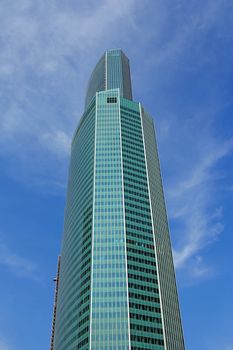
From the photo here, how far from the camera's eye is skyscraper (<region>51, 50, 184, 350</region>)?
13075 centimetres

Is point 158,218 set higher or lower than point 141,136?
lower

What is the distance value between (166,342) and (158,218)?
57247 millimetres

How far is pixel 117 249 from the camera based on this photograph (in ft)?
481

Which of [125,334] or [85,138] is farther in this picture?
[85,138]

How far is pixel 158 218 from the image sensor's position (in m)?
171

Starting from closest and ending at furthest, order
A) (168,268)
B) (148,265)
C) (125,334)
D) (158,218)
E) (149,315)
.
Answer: (125,334), (149,315), (148,265), (168,268), (158,218)

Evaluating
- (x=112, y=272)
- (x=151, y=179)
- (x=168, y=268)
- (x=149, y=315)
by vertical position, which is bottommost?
(x=149, y=315)

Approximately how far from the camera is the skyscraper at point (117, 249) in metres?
131

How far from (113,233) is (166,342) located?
46228mm

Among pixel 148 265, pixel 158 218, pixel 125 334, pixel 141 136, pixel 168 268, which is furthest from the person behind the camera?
pixel 141 136

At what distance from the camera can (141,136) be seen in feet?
630

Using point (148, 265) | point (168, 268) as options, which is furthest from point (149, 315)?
point (168, 268)

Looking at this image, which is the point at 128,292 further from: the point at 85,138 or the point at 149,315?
the point at 85,138

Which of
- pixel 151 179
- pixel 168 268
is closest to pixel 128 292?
pixel 168 268
